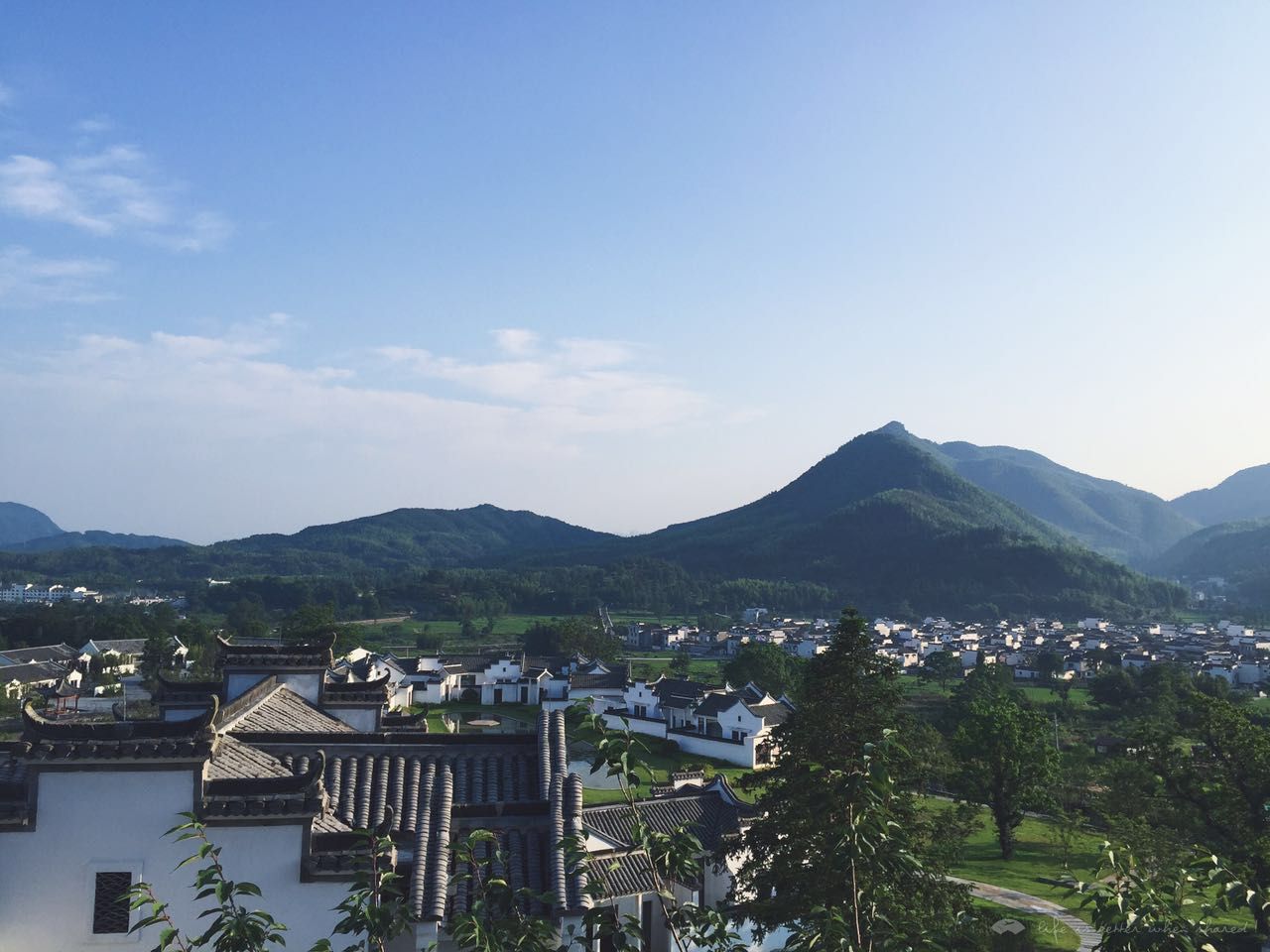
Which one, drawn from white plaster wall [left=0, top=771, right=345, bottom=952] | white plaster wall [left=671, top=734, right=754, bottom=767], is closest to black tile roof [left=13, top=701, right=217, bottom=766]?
white plaster wall [left=0, top=771, right=345, bottom=952]

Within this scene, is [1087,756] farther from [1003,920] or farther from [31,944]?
[31,944]

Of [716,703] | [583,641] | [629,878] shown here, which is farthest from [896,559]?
[629,878]

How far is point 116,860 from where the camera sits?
7.53 m

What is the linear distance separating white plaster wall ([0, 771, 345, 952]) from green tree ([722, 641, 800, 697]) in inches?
1770

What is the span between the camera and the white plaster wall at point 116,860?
744 centimetres

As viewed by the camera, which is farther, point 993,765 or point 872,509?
point 872,509

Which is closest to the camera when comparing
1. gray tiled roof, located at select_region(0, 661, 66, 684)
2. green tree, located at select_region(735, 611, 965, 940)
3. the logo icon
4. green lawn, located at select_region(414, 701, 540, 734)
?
green tree, located at select_region(735, 611, 965, 940)

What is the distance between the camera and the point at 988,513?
6949 inches

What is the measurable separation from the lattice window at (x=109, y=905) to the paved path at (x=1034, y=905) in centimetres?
1771

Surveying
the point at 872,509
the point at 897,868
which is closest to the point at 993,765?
the point at 897,868

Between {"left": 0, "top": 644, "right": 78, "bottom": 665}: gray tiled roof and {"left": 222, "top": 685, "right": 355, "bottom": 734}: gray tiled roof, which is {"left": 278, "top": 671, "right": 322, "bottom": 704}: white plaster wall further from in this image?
{"left": 0, "top": 644, "right": 78, "bottom": 665}: gray tiled roof

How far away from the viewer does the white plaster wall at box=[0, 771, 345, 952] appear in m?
7.44

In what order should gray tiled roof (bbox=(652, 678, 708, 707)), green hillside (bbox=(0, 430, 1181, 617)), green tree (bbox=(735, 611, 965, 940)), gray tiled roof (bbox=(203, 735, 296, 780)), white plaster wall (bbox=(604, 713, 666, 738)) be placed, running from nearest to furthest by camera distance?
gray tiled roof (bbox=(203, 735, 296, 780)) < green tree (bbox=(735, 611, 965, 940)) < white plaster wall (bbox=(604, 713, 666, 738)) < gray tiled roof (bbox=(652, 678, 708, 707)) < green hillside (bbox=(0, 430, 1181, 617))

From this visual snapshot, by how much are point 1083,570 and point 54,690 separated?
128 m
